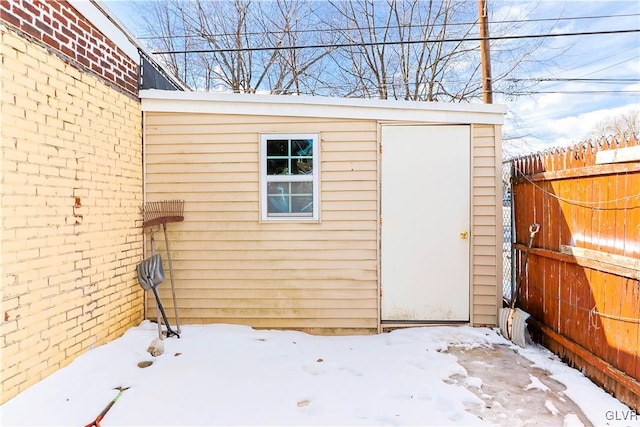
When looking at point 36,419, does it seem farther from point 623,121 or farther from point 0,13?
point 623,121

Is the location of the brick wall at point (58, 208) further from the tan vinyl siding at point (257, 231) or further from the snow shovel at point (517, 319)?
the snow shovel at point (517, 319)

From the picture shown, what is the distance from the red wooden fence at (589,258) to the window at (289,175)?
232 centimetres

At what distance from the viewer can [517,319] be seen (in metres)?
3.47

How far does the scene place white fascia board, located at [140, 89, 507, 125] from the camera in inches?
148

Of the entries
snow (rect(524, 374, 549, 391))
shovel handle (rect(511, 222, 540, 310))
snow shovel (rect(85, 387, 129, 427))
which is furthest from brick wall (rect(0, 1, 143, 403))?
shovel handle (rect(511, 222, 540, 310))

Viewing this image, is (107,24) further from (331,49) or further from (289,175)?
(331,49)

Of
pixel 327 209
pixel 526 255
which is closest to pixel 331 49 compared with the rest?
pixel 327 209

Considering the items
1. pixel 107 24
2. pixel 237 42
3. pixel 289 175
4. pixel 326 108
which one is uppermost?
pixel 237 42

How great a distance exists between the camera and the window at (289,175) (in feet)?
12.8

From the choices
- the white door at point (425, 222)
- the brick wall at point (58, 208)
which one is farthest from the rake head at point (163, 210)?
the white door at point (425, 222)

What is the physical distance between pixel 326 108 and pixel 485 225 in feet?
7.20

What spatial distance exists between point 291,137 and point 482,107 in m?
2.11

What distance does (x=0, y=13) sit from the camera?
221cm

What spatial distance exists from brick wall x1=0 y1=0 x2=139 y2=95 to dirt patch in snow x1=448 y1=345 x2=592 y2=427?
4106mm
